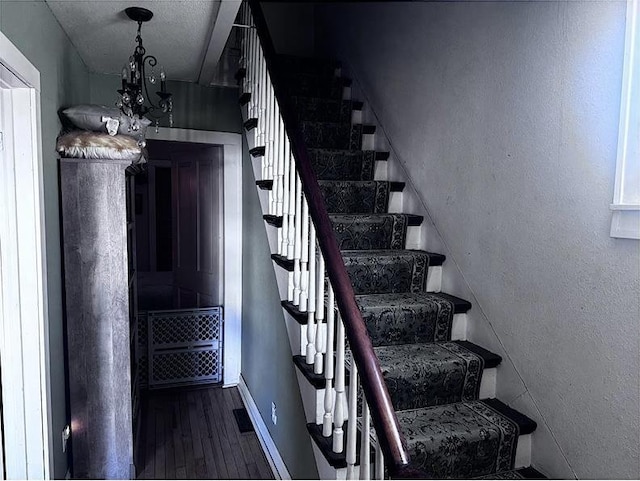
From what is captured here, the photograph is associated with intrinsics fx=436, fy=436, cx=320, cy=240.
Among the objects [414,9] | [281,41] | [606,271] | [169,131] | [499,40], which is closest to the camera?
[606,271]

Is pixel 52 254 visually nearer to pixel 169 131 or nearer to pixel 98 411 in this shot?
pixel 98 411

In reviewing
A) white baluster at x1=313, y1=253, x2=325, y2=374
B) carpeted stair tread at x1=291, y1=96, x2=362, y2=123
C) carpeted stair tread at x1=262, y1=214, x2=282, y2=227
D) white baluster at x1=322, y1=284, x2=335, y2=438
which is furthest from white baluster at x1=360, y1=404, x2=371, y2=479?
carpeted stair tread at x1=291, y1=96, x2=362, y2=123

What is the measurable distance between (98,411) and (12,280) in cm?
101

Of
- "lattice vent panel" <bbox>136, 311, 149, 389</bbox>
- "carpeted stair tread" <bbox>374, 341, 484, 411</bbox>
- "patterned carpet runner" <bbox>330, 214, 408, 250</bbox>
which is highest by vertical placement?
"patterned carpet runner" <bbox>330, 214, 408, 250</bbox>

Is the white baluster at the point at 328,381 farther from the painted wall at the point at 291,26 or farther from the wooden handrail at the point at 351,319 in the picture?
the painted wall at the point at 291,26

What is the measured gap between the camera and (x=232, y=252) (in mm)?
3990

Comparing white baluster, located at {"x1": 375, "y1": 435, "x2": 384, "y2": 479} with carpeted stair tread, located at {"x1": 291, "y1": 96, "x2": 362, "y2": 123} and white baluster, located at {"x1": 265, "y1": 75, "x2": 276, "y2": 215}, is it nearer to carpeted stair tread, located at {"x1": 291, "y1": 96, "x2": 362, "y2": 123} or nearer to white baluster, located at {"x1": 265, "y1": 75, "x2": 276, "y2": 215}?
white baluster, located at {"x1": 265, "y1": 75, "x2": 276, "y2": 215}

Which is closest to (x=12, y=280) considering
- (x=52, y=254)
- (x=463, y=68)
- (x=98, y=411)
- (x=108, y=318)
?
(x=52, y=254)

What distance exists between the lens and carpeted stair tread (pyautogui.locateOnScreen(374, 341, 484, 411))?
1988mm

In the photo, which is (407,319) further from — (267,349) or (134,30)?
(134,30)

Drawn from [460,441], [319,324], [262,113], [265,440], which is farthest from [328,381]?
[262,113]

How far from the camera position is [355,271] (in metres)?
2.46

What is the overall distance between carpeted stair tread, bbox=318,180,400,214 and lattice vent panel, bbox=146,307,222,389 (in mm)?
1790

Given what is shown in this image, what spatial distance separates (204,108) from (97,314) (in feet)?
6.77
